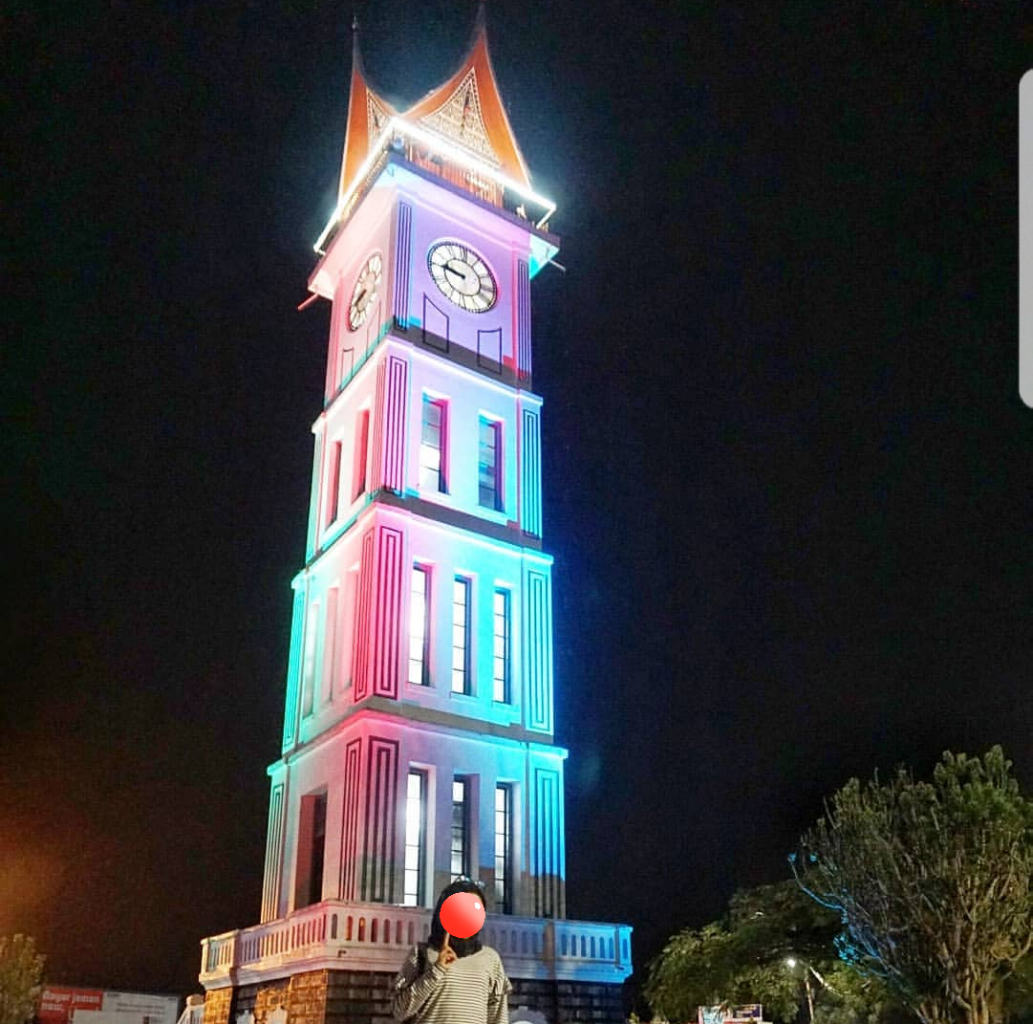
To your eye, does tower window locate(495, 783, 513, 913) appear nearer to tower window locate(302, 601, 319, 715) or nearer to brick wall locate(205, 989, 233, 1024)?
tower window locate(302, 601, 319, 715)

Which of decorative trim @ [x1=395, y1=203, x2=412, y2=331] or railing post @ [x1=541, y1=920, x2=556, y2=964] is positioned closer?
railing post @ [x1=541, y1=920, x2=556, y2=964]

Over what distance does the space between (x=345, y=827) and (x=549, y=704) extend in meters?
5.17

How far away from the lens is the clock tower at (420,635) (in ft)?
69.7

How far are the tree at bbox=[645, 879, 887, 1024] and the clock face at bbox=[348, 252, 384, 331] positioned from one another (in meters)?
18.1

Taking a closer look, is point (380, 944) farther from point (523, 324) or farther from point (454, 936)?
point (523, 324)

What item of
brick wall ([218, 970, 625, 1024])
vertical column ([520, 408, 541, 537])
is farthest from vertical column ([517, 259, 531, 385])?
brick wall ([218, 970, 625, 1024])

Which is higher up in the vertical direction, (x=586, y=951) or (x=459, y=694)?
(x=459, y=694)

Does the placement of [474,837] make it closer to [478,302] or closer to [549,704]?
[549,704]

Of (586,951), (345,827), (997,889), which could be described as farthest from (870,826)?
(345,827)

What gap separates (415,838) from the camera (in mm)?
21953

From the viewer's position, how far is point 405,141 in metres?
28.3

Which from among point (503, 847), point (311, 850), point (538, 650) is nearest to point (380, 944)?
point (503, 847)

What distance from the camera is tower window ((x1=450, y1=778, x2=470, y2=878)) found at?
22.3 m

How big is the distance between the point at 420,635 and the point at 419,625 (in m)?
0.21
